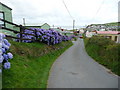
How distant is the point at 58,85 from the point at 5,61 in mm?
2516

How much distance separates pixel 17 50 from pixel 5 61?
1.85 m

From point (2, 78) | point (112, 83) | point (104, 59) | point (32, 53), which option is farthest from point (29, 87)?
point (104, 59)

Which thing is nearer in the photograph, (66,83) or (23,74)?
(23,74)

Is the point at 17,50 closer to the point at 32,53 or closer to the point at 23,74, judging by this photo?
the point at 32,53

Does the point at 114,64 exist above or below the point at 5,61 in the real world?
below

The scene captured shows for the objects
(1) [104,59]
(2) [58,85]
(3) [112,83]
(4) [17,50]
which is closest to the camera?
(2) [58,85]

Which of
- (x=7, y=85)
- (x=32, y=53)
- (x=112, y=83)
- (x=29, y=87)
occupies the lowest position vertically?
(x=112, y=83)

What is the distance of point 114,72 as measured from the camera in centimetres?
614

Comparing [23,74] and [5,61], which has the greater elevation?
[5,61]

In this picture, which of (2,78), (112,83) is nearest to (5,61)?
(2,78)

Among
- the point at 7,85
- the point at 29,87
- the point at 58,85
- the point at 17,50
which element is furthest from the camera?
the point at 17,50

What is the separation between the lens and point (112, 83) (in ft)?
15.4

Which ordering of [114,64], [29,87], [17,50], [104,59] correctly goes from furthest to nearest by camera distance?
[104,59], [114,64], [17,50], [29,87]

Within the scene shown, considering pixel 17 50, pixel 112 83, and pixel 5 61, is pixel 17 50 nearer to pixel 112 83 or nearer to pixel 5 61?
pixel 5 61
